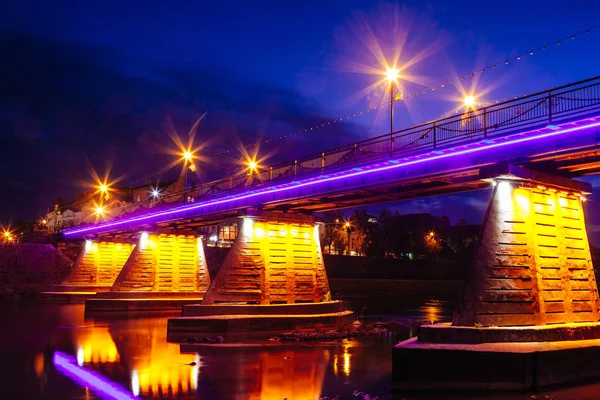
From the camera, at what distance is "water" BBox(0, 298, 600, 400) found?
1564 cm

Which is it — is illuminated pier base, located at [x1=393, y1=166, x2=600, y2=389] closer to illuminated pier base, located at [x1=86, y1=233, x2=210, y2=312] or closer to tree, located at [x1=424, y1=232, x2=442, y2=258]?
illuminated pier base, located at [x1=86, y1=233, x2=210, y2=312]

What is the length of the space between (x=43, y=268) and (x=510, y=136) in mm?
66934

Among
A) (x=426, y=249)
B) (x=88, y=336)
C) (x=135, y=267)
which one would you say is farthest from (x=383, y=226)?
(x=88, y=336)

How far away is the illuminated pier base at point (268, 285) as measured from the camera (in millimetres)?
30312

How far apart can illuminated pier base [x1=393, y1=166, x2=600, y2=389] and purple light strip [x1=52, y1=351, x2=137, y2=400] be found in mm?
7504

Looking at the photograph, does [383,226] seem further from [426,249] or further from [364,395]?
[364,395]

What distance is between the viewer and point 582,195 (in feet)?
69.8

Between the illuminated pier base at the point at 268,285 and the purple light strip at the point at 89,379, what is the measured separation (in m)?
8.63

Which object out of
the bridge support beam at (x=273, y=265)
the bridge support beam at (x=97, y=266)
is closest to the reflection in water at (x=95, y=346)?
the bridge support beam at (x=273, y=265)

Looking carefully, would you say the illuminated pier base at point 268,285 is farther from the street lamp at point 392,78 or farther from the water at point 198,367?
the street lamp at point 392,78

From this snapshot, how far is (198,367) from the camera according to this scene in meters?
19.7

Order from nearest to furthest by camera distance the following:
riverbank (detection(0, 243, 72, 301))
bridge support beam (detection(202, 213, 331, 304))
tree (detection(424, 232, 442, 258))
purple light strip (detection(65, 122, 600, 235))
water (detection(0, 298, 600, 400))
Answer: water (detection(0, 298, 600, 400))
purple light strip (detection(65, 122, 600, 235))
bridge support beam (detection(202, 213, 331, 304))
riverbank (detection(0, 243, 72, 301))
tree (detection(424, 232, 442, 258))

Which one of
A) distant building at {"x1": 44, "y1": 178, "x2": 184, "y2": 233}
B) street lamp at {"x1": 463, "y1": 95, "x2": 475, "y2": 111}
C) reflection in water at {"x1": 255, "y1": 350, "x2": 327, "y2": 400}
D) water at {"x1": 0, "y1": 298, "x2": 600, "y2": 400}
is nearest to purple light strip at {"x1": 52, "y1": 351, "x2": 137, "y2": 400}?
water at {"x1": 0, "y1": 298, "x2": 600, "y2": 400}

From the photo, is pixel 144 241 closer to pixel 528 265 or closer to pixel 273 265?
pixel 273 265
